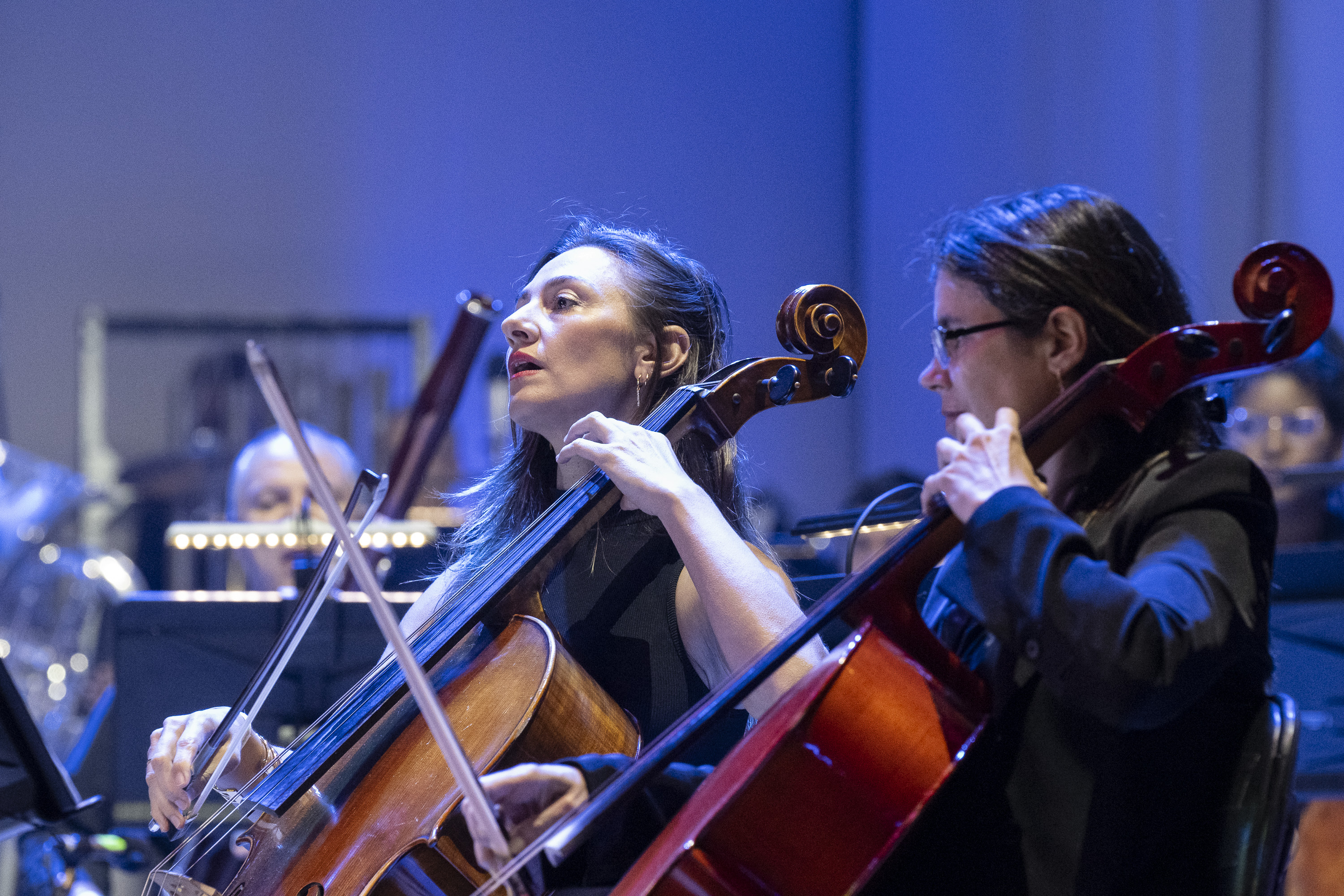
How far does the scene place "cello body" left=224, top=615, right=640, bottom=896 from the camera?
3.50 feet

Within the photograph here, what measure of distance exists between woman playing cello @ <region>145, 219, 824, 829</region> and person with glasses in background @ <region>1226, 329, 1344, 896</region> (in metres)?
1.70

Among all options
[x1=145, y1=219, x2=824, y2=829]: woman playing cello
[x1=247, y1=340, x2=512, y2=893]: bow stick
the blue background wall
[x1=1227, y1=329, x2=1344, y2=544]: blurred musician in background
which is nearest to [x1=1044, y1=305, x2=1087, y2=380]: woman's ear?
[x1=145, y1=219, x2=824, y2=829]: woman playing cello

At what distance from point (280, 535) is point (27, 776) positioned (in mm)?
660

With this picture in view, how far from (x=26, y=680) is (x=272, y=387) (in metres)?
4.32

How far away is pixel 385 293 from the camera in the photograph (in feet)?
16.9

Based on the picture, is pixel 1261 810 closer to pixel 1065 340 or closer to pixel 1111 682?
pixel 1111 682

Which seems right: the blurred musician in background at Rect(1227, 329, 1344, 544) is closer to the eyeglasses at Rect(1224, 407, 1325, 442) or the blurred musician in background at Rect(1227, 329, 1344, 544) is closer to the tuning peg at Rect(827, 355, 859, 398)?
the eyeglasses at Rect(1224, 407, 1325, 442)

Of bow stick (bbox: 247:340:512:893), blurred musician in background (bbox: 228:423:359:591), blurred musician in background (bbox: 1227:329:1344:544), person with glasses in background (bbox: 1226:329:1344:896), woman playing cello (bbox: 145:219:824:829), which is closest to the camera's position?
bow stick (bbox: 247:340:512:893)

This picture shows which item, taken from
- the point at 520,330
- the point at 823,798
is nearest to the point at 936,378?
the point at 823,798

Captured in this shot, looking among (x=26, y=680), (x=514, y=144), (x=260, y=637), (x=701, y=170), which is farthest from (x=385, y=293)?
(x=260, y=637)

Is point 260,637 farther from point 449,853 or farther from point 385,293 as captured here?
point 385,293

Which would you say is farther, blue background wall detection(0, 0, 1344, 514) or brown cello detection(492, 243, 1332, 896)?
blue background wall detection(0, 0, 1344, 514)

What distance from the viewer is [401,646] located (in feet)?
2.74

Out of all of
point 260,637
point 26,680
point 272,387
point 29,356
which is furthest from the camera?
point 29,356
